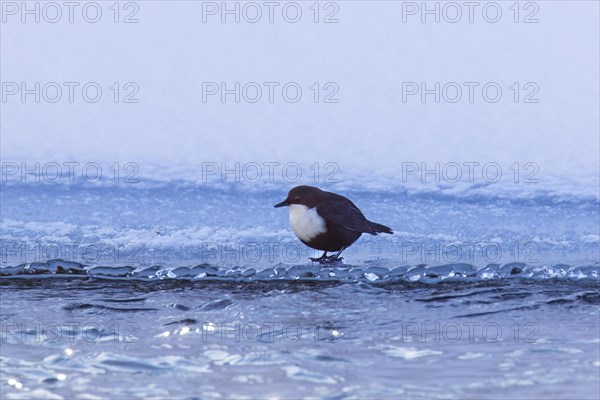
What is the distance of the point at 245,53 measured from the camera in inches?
478

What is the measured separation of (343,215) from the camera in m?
7.85

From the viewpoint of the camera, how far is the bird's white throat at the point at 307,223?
7.85 m

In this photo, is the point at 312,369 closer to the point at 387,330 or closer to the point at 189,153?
the point at 387,330

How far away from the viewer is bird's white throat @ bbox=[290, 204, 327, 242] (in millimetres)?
7848

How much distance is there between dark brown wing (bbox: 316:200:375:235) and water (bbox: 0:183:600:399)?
25cm

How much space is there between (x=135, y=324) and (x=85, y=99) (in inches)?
222

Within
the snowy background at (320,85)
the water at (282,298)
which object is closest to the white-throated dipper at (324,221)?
the water at (282,298)

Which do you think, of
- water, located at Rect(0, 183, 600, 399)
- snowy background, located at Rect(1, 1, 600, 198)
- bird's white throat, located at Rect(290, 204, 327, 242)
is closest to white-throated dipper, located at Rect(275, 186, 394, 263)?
bird's white throat, located at Rect(290, 204, 327, 242)

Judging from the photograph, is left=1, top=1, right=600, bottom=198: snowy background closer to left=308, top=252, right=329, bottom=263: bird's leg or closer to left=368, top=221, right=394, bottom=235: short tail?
left=368, top=221, right=394, bottom=235: short tail

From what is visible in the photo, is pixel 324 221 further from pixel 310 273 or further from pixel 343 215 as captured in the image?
pixel 310 273

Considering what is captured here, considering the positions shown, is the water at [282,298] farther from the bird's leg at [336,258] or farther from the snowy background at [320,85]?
the snowy background at [320,85]

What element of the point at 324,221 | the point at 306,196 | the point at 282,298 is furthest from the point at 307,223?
the point at 282,298

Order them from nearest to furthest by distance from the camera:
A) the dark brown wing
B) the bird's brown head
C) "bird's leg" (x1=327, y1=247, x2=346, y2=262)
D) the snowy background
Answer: the dark brown wing → the bird's brown head → "bird's leg" (x1=327, y1=247, x2=346, y2=262) → the snowy background

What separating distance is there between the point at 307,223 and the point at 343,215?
227mm
